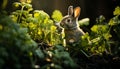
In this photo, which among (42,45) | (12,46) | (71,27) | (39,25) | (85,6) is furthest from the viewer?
(85,6)

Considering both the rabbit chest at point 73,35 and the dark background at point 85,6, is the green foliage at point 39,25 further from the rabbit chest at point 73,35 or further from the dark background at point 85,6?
the dark background at point 85,6

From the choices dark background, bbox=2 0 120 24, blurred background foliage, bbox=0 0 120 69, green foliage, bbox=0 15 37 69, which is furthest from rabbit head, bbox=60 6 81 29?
green foliage, bbox=0 15 37 69

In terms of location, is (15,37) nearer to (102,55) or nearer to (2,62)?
(2,62)

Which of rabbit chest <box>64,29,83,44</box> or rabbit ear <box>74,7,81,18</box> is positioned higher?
rabbit ear <box>74,7,81,18</box>

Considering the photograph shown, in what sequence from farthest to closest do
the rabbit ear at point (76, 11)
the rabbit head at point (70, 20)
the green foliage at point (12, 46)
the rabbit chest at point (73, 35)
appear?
the rabbit ear at point (76, 11) < the rabbit head at point (70, 20) < the rabbit chest at point (73, 35) < the green foliage at point (12, 46)

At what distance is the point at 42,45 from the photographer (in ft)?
14.5

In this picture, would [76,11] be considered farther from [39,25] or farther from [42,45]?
[42,45]

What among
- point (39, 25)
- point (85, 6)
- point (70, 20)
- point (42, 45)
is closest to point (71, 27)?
point (70, 20)

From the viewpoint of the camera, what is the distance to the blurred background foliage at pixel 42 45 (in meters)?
A: 3.14

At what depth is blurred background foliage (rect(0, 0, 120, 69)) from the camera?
314 cm

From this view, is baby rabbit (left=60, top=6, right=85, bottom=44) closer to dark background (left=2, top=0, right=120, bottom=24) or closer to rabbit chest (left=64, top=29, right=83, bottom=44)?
rabbit chest (left=64, top=29, right=83, bottom=44)

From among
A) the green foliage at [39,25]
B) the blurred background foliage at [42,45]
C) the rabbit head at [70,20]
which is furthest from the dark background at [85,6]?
the green foliage at [39,25]

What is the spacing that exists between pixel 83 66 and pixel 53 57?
0.52m

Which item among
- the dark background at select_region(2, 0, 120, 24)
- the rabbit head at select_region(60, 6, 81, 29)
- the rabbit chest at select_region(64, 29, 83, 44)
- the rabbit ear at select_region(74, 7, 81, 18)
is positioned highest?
the dark background at select_region(2, 0, 120, 24)
